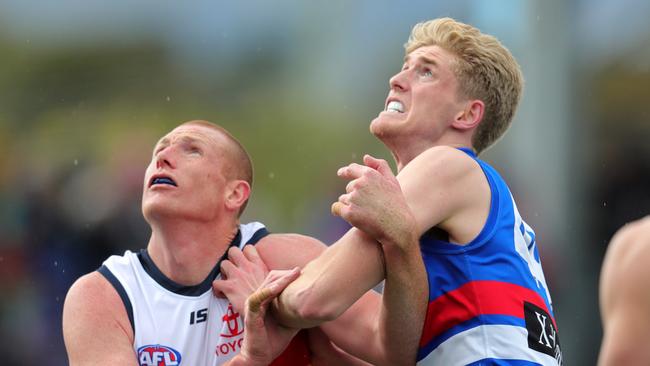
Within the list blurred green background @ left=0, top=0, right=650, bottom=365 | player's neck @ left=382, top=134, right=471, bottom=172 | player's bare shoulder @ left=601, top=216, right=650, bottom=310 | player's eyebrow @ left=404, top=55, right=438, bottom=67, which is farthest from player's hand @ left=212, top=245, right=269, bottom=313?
blurred green background @ left=0, top=0, right=650, bottom=365

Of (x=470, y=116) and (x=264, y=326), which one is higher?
(x=470, y=116)

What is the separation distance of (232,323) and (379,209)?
1.24m

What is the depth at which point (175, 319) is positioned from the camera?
460 centimetres

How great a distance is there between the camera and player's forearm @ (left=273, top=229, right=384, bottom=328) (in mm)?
3674

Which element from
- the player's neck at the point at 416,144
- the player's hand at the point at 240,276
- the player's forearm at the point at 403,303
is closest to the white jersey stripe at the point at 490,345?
the player's forearm at the point at 403,303

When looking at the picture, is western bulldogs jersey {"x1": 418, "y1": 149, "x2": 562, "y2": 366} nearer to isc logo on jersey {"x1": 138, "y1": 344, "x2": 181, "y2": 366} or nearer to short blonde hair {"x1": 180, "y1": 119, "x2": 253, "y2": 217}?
isc logo on jersey {"x1": 138, "y1": 344, "x2": 181, "y2": 366}

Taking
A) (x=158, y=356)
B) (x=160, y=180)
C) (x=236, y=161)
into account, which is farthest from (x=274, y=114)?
(x=158, y=356)

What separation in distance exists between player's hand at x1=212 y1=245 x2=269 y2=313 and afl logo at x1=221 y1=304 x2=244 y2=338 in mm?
87

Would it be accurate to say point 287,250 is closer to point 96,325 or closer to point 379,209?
point 96,325

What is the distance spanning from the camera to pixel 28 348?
7.88 metres

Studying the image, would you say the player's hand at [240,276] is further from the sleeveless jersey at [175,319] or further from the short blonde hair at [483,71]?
the short blonde hair at [483,71]

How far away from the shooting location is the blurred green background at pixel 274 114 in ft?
23.2

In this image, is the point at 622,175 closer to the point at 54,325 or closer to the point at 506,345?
the point at 506,345

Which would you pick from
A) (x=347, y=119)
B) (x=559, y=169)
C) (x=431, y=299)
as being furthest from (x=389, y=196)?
(x=347, y=119)
